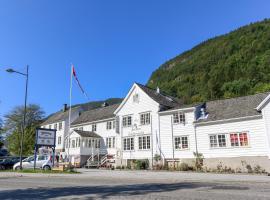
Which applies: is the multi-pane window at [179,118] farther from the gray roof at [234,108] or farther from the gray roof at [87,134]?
the gray roof at [87,134]

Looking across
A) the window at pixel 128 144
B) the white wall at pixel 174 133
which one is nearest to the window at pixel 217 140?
the white wall at pixel 174 133

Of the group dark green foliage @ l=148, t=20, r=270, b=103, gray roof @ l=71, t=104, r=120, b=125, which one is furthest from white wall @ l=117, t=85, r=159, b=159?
dark green foliage @ l=148, t=20, r=270, b=103

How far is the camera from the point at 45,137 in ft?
91.7

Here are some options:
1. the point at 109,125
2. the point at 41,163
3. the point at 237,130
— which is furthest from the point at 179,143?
the point at 41,163

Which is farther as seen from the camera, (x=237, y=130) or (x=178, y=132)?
(x=178, y=132)

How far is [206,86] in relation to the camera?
9950 centimetres

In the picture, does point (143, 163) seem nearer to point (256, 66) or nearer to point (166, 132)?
point (166, 132)

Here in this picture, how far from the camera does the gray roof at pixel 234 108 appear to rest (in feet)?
90.7

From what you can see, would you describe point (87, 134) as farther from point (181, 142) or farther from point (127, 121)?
point (181, 142)

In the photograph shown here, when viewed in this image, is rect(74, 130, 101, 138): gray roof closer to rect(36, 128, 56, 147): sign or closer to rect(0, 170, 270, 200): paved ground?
rect(36, 128, 56, 147): sign

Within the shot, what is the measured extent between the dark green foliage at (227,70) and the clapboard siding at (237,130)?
46.8 metres

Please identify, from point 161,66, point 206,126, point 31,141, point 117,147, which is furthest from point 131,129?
point 161,66

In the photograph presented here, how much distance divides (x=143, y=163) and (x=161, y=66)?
134m

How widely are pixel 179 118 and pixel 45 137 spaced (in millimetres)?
15335
